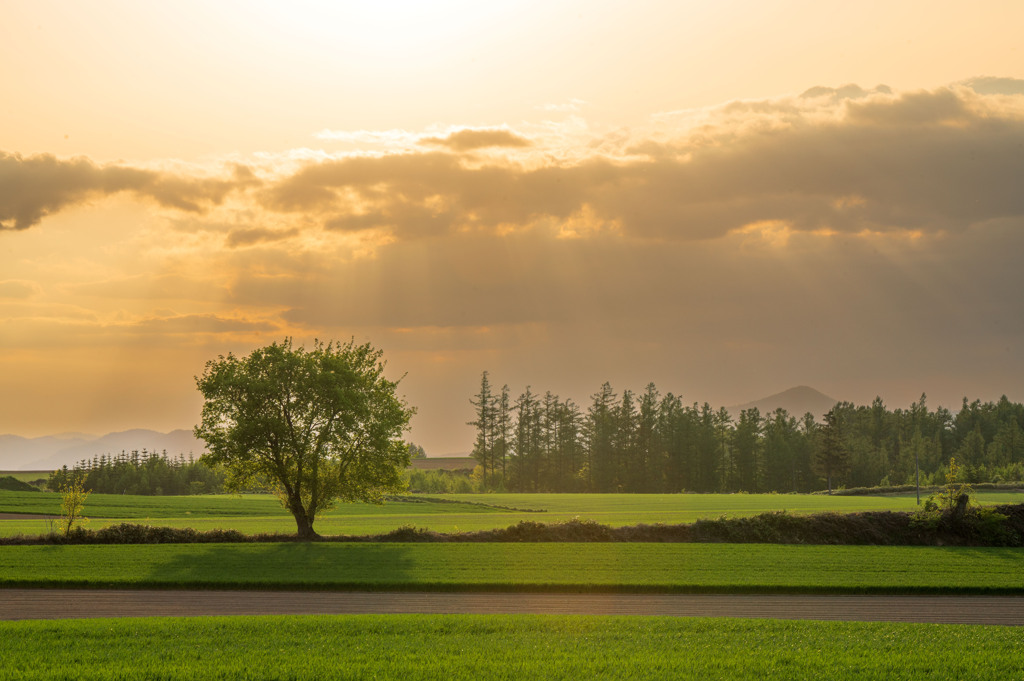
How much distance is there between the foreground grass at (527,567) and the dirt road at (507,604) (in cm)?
96

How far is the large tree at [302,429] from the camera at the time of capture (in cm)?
4281

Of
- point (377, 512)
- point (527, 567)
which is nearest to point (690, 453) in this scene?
point (377, 512)

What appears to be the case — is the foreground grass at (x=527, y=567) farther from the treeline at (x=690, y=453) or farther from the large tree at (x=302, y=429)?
the treeline at (x=690, y=453)

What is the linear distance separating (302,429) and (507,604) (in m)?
21.3

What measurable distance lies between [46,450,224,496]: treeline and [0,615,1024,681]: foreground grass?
10761 cm

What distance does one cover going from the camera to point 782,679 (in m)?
15.9

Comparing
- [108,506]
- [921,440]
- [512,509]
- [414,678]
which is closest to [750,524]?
[414,678]

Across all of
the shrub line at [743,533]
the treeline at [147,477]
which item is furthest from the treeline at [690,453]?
the shrub line at [743,533]

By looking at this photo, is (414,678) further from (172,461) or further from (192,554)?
(172,461)

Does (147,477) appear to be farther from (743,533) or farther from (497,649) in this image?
(497,649)

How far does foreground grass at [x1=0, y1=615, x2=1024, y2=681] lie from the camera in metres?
16.3

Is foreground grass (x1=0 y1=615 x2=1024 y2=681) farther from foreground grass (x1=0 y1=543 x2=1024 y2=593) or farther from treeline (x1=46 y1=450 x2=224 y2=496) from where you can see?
treeline (x1=46 y1=450 x2=224 y2=496)

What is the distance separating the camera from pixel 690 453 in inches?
5600

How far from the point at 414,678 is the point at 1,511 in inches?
2677
